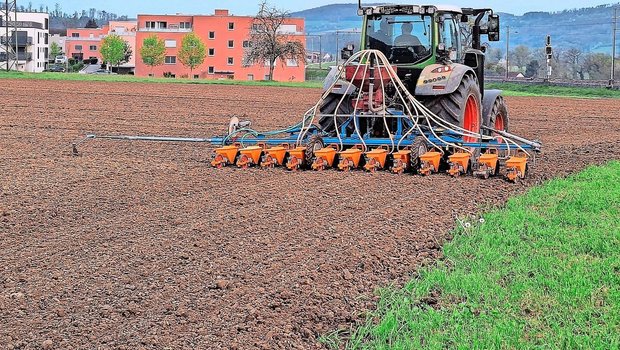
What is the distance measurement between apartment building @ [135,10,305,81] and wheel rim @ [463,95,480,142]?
90153 mm

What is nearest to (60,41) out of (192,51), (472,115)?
(192,51)

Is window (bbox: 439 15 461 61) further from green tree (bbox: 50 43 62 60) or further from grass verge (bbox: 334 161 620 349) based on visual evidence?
green tree (bbox: 50 43 62 60)

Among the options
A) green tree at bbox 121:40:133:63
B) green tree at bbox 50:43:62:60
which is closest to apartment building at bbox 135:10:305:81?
green tree at bbox 121:40:133:63

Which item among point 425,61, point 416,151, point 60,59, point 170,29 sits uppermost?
point 170,29

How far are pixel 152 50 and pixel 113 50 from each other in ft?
36.9

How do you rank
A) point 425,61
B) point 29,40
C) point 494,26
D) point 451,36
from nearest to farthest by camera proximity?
point 425,61 → point 451,36 → point 494,26 → point 29,40

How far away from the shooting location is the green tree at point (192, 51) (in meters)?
101

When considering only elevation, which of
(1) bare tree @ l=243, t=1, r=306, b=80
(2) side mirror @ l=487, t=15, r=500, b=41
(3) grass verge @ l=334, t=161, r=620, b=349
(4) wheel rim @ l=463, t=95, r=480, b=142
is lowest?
(3) grass verge @ l=334, t=161, r=620, b=349

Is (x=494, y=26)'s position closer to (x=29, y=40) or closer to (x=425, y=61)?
(x=425, y=61)

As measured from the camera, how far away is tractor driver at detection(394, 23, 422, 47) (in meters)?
13.6

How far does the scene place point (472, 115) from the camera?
13906mm

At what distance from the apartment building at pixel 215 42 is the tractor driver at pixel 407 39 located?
90.2 metres

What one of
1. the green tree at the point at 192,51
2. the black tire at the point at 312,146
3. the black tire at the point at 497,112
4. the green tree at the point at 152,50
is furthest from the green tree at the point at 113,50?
the black tire at the point at 312,146

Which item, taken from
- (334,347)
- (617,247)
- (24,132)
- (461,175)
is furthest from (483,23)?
(334,347)
